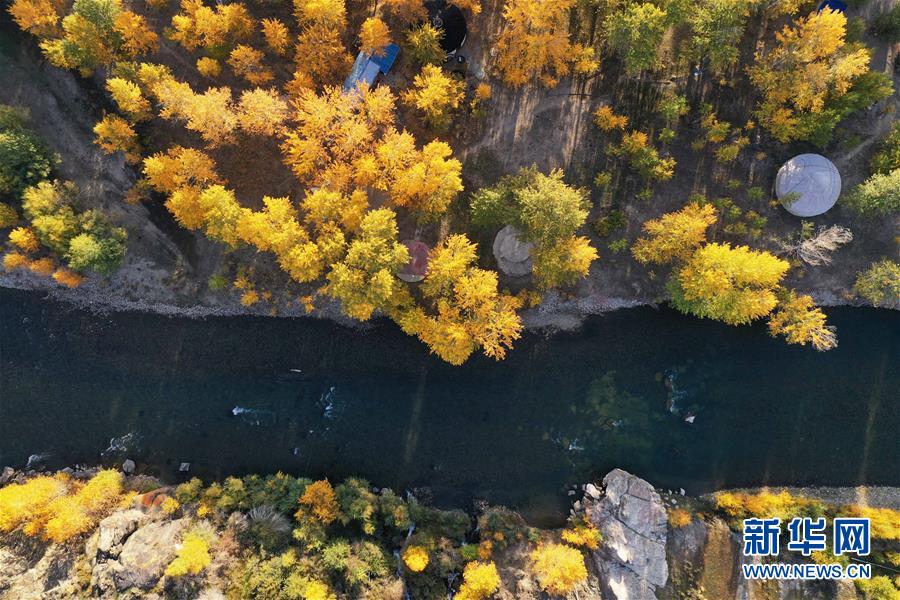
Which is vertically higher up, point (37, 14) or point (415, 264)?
point (37, 14)

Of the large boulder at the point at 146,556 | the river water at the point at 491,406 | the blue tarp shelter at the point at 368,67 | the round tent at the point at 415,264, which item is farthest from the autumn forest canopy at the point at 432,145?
the large boulder at the point at 146,556

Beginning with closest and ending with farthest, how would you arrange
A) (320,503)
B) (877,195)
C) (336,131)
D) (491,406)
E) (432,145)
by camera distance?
1. (336,131)
2. (432,145)
3. (877,195)
4. (320,503)
5. (491,406)

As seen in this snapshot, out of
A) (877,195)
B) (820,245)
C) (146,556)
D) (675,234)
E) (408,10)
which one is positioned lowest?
(146,556)

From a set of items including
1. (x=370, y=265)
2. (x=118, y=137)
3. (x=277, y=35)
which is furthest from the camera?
(x=118, y=137)

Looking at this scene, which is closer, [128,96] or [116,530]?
[128,96]

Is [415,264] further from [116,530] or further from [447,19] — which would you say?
[116,530]

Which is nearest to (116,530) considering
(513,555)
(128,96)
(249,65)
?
(513,555)
